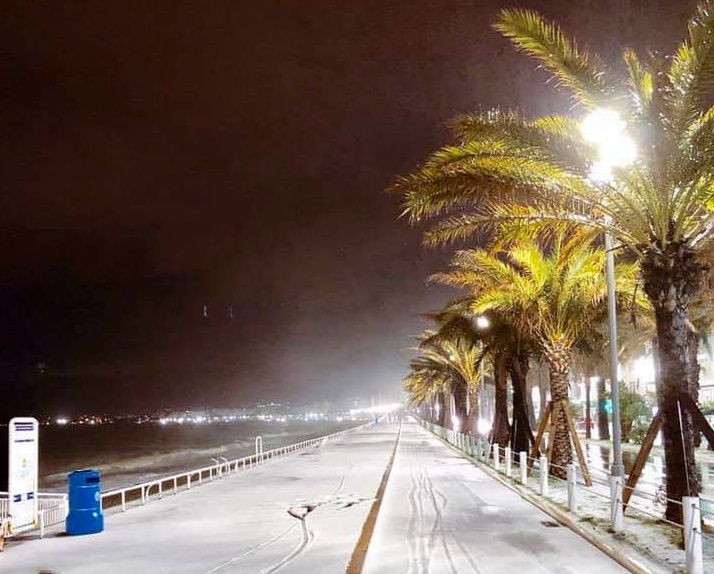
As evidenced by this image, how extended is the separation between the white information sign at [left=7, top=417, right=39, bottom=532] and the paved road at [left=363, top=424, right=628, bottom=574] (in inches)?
247

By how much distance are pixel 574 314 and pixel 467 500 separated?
21.9 ft

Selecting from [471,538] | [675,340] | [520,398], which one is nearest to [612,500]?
[471,538]

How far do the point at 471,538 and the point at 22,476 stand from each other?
26.7ft

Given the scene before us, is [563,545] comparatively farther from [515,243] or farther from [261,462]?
[261,462]

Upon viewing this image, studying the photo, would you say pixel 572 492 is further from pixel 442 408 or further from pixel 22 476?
pixel 442 408

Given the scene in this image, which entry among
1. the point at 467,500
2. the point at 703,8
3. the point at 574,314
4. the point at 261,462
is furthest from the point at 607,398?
the point at 703,8

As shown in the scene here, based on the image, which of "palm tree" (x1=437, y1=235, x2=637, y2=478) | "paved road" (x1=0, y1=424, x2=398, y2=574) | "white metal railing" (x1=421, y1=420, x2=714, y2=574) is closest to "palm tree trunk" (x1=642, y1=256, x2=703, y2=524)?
"white metal railing" (x1=421, y1=420, x2=714, y2=574)

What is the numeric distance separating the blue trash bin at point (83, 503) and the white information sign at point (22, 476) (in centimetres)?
84

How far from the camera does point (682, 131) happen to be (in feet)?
37.0

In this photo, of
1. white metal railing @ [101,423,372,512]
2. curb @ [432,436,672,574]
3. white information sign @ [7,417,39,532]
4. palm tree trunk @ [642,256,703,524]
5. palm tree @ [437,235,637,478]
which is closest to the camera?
curb @ [432,436,672,574]

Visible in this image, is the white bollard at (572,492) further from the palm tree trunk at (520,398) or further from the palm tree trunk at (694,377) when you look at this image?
the palm tree trunk at (520,398)

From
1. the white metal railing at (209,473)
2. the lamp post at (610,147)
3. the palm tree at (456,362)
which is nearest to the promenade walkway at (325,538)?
the lamp post at (610,147)

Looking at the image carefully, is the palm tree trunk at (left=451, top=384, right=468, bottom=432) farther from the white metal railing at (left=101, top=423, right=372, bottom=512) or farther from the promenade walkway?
the promenade walkway

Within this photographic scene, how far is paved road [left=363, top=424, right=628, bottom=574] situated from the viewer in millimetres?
9992
